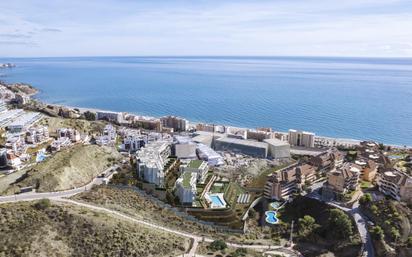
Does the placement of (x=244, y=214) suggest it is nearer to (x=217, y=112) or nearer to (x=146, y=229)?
(x=146, y=229)

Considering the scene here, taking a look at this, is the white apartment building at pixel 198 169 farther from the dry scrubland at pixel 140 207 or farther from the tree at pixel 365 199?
the tree at pixel 365 199

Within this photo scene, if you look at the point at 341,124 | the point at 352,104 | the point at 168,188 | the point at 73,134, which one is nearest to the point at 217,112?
the point at 341,124

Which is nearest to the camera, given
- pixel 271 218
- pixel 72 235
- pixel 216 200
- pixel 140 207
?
pixel 72 235

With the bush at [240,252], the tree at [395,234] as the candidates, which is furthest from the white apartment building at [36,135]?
the tree at [395,234]

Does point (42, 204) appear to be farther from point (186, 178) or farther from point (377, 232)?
point (377, 232)

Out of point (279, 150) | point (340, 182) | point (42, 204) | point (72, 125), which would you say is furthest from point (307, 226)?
point (72, 125)
